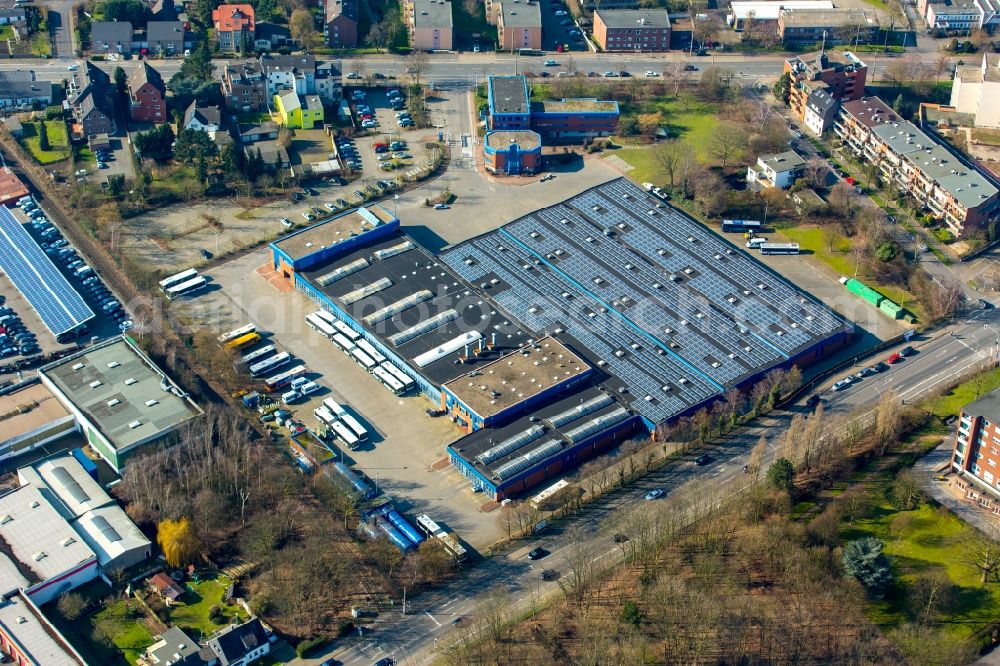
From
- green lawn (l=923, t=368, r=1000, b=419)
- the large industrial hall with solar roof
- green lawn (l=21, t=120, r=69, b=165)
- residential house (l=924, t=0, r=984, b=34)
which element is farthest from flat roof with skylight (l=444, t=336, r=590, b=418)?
residential house (l=924, t=0, r=984, b=34)

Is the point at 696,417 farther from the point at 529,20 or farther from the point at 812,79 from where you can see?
the point at 529,20

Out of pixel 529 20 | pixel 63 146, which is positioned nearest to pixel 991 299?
pixel 529 20

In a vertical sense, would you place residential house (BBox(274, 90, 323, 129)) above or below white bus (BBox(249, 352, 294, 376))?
above

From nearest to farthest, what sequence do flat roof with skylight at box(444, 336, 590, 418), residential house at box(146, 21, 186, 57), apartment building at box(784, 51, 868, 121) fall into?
flat roof with skylight at box(444, 336, 590, 418) < apartment building at box(784, 51, 868, 121) < residential house at box(146, 21, 186, 57)

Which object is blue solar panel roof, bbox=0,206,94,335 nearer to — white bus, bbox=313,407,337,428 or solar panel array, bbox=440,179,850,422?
white bus, bbox=313,407,337,428

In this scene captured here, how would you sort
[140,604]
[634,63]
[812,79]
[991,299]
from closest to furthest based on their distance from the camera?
[140,604], [991,299], [812,79], [634,63]

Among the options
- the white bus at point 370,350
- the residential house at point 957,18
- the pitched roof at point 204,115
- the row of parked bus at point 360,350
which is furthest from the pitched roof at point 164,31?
the residential house at point 957,18

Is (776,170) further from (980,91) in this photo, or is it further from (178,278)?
(178,278)
